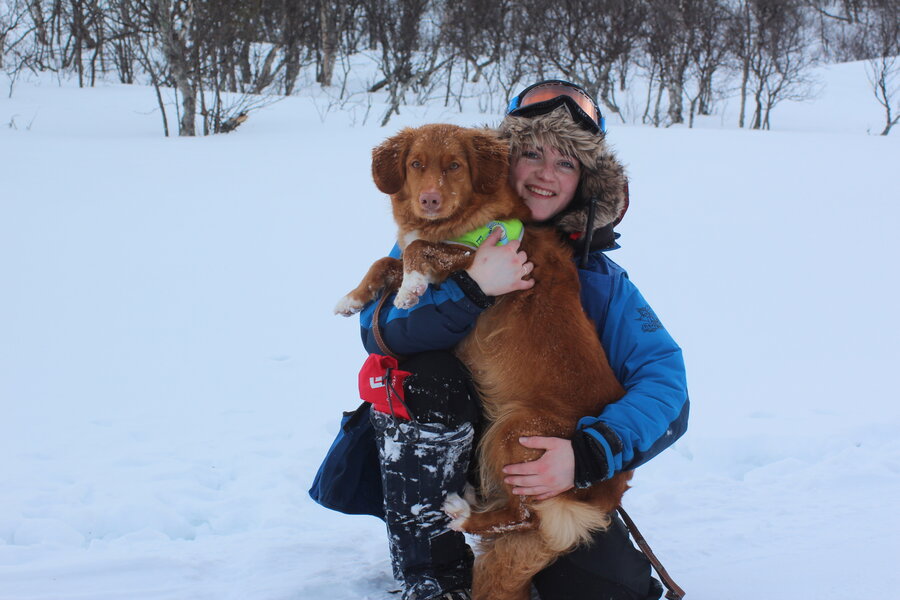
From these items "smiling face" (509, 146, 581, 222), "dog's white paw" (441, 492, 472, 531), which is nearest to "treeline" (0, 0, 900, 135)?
"smiling face" (509, 146, 581, 222)

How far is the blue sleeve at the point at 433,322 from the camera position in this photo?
226 cm

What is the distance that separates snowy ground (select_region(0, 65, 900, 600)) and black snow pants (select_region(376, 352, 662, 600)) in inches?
13.7

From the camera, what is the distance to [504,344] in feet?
7.50

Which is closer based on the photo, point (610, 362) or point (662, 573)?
point (662, 573)

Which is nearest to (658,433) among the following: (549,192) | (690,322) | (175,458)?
(549,192)

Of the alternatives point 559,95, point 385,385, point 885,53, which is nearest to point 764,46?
point 885,53

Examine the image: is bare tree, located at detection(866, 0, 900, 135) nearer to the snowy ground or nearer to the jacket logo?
the snowy ground

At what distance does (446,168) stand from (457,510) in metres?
1.22

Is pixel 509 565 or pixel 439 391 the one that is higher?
pixel 439 391

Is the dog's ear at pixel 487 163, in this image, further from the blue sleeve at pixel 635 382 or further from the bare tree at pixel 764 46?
the bare tree at pixel 764 46

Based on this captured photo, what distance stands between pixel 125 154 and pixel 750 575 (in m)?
9.54

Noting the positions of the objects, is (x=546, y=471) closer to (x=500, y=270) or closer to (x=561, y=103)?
(x=500, y=270)

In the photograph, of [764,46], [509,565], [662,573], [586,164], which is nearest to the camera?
[509,565]

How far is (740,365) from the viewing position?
16.0 ft
